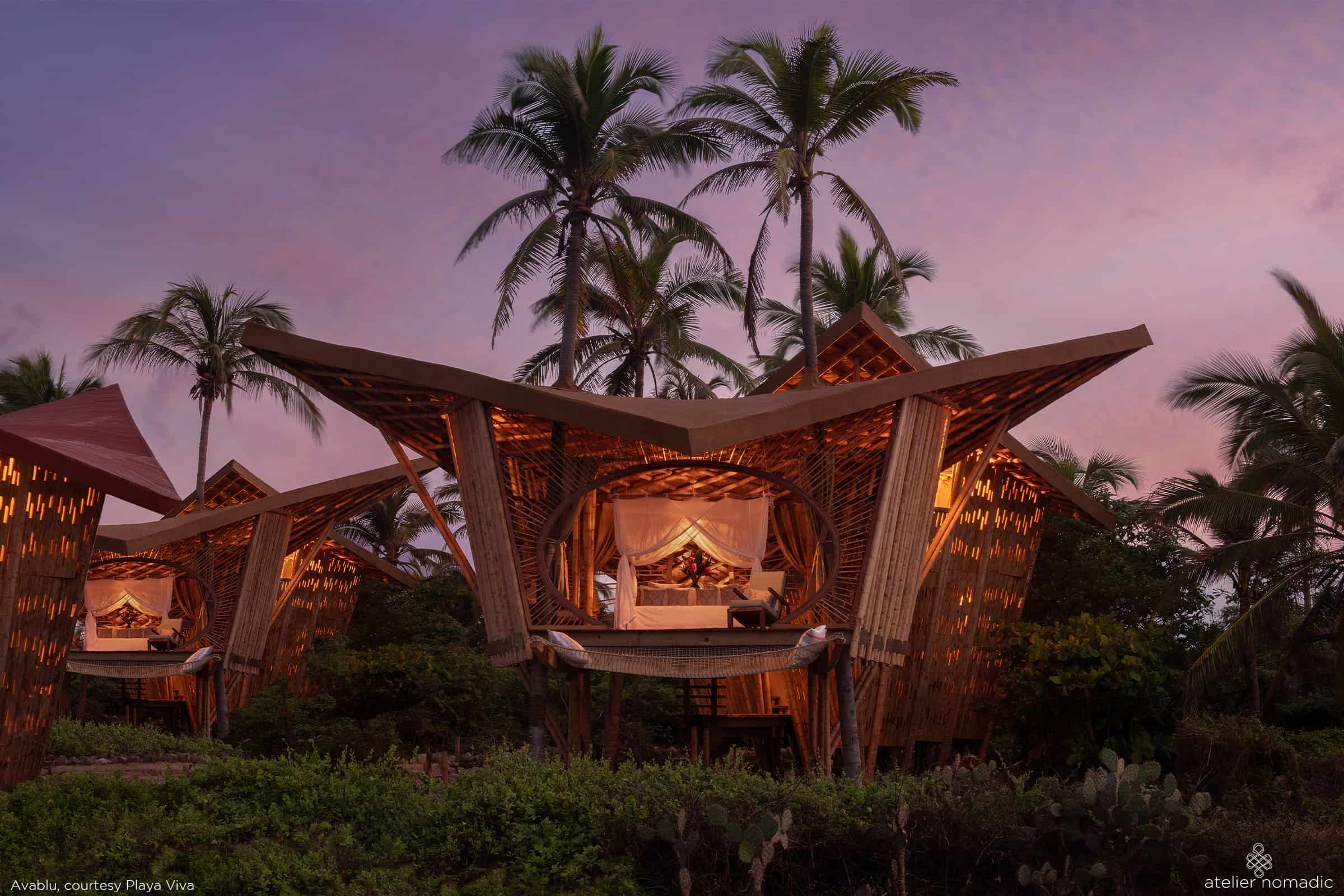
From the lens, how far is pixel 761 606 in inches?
479

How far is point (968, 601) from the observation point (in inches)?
650

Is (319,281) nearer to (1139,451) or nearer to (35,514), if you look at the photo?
(35,514)

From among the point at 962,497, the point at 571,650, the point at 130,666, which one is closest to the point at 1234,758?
the point at 962,497

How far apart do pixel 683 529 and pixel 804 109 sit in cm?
638

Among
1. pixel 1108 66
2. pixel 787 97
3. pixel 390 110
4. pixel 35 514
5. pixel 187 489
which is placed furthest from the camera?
pixel 187 489

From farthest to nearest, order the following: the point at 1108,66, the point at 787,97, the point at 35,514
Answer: the point at 787,97, the point at 1108,66, the point at 35,514

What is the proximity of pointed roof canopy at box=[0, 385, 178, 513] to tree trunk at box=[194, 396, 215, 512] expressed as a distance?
15.1 metres

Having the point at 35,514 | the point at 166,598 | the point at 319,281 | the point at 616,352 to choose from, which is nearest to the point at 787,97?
the point at 616,352

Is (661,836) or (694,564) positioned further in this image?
(694,564)

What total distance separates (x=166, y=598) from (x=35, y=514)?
15.6m

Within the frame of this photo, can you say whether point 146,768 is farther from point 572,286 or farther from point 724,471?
point 572,286

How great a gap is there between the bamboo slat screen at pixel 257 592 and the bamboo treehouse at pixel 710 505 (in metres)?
7.62

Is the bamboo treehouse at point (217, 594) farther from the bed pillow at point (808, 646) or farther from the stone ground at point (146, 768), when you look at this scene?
the bed pillow at point (808, 646)

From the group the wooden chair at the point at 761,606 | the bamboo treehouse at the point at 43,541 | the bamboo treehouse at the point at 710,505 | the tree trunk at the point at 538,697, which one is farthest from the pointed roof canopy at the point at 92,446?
the wooden chair at the point at 761,606
